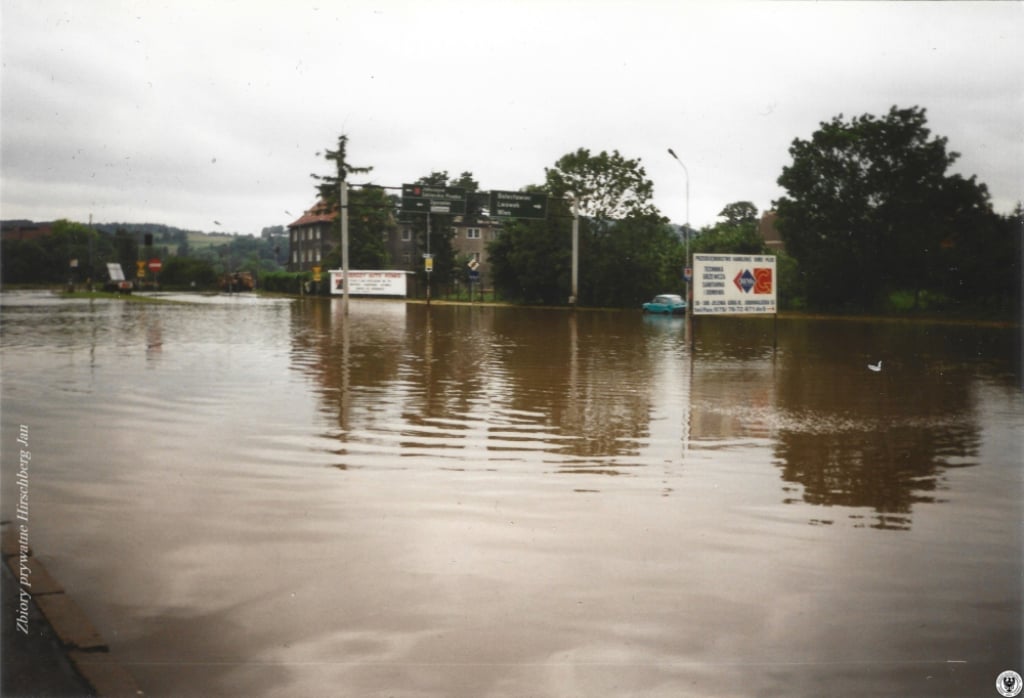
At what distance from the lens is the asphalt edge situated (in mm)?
4004

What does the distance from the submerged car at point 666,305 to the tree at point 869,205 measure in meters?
6.89

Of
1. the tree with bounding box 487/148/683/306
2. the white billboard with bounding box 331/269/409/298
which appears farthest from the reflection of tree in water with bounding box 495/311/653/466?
the white billboard with bounding box 331/269/409/298

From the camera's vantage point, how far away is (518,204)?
52188 millimetres

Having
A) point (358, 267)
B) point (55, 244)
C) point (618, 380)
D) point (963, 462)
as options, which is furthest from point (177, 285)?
point (963, 462)

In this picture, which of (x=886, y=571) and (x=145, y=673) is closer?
(x=145, y=673)

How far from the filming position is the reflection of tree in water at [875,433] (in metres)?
7.80

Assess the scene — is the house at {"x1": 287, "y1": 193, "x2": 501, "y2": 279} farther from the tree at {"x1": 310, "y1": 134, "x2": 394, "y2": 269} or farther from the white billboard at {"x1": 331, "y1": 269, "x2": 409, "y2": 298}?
the white billboard at {"x1": 331, "y1": 269, "x2": 409, "y2": 298}

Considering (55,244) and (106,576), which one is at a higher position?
(55,244)

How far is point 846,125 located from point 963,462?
4538 centimetres

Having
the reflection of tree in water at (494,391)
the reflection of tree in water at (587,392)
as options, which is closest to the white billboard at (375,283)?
the reflection of tree in water at (494,391)

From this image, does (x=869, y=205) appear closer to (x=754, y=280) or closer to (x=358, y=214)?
(x=754, y=280)

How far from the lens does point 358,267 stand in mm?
93625

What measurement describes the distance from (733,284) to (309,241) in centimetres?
10832

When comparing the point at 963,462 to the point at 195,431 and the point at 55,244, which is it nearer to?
the point at 195,431
